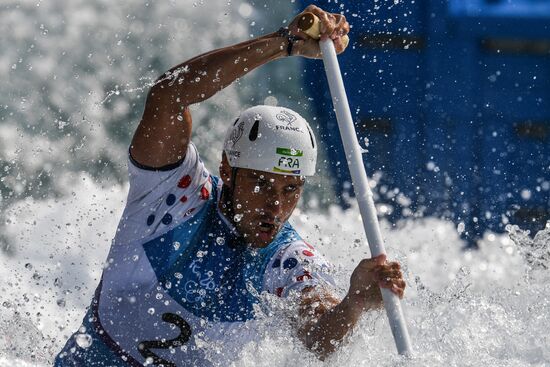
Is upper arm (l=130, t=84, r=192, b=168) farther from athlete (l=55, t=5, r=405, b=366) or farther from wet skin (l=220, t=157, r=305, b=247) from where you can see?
wet skin (l=220, t=157, r=305, b=247)

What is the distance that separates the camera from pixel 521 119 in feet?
21.1

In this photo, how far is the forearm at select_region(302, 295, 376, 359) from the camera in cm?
295

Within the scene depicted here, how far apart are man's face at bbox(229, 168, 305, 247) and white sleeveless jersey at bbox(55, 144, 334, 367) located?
0.19 ft

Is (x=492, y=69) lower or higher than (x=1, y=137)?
lower

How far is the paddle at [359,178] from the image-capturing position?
2949 millimetres

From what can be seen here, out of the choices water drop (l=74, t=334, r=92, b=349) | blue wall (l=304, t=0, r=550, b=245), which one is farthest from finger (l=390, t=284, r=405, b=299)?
blue wall (l=304, t=0, r=550, b=245)

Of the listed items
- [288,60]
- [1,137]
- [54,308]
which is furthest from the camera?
[288,60]

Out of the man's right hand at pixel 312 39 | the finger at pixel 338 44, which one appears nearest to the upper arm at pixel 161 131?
the man's right hand at pixel 312 39

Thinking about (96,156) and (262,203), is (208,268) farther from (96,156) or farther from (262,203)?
(96,156)

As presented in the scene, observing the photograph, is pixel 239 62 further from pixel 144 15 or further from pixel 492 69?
pixel 144 15

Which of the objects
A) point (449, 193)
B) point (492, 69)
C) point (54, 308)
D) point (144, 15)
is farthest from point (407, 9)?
point (54, 308)

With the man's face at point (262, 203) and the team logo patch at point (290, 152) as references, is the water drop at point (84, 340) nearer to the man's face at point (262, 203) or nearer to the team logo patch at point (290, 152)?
the man's face at point (262, 203)

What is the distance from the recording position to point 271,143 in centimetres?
324

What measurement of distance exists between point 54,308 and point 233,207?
2.17m
